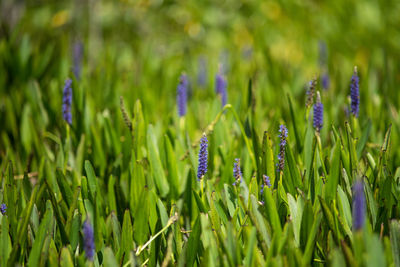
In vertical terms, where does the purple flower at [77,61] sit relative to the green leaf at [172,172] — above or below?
above

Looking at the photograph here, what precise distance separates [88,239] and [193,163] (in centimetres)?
50

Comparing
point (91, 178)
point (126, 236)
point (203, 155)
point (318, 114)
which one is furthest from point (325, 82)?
point (126, 236)

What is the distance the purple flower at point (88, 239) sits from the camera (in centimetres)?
98

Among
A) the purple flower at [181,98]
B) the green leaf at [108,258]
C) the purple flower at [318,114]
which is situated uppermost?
the purple flower at [181,98]

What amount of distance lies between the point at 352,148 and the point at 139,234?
661mm

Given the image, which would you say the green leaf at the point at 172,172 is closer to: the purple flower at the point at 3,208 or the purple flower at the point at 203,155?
the purple flower at the point at 203,155

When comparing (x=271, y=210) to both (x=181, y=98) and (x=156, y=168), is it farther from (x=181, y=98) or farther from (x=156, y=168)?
(x=181, y=98)

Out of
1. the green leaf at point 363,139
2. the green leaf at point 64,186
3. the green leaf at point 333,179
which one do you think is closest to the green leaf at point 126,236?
the green leaf at point 64,186

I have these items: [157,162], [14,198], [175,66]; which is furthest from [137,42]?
[14,198]

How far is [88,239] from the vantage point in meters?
0.99

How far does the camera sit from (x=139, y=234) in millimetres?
1270

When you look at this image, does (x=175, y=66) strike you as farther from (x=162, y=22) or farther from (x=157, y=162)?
(x=157, y=162)

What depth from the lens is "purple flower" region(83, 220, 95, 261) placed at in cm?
98

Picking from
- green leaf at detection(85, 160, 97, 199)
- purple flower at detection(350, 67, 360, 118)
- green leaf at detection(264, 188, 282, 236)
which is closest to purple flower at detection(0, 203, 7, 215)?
green leaf at detection(85, 160, 97, 199)
